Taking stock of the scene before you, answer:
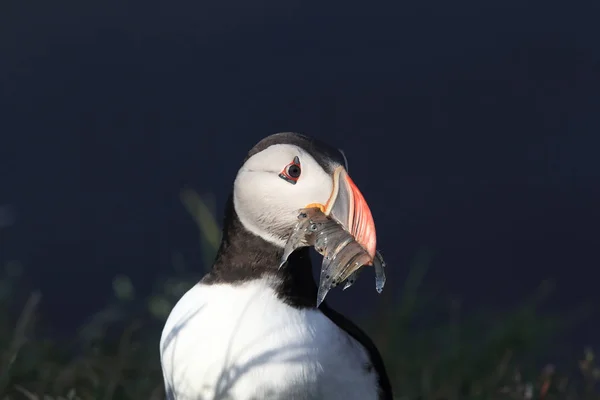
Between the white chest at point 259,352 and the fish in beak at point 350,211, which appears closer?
the fish in beak at point 350,211

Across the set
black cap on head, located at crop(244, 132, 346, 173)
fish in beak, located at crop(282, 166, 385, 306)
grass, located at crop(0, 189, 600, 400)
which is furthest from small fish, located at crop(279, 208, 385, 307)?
grass, located at crop(0, 189, 600, 400)

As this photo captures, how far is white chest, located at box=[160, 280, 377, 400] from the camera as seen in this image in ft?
9.30

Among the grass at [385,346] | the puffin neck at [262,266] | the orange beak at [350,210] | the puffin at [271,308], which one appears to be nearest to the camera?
the orange beak at [350,210]

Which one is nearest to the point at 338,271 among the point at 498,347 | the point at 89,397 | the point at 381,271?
the point at 381,271

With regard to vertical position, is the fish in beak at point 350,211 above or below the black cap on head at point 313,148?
below

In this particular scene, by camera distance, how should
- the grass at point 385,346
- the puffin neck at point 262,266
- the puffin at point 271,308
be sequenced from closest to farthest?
the puffin at point 271,308, the puffin neck at point 262,266, the grass at point 385,346

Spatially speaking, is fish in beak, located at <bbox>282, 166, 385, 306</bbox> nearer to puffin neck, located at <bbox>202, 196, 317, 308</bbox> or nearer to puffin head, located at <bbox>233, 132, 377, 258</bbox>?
puffin head, located at <bbox>233, 132, 377, 258</bbox>

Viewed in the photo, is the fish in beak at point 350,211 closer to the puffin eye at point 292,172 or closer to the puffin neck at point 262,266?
the puffin eye at point 292,172

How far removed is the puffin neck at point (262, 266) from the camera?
291 centimetres

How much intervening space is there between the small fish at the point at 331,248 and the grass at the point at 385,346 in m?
1.37

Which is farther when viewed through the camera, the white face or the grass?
the grass

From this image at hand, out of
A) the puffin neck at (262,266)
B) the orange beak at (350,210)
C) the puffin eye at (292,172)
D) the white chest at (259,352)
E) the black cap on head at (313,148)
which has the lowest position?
the white chest at (259,352)

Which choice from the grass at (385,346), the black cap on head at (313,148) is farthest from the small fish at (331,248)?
the grass at (385,346)

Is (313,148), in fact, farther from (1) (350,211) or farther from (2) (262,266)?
(2) (262,266)
